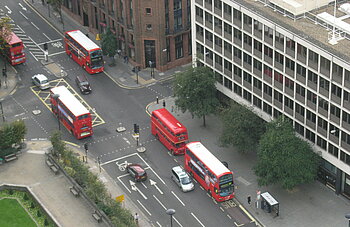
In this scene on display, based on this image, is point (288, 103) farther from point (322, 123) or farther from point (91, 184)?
point (91, 184)

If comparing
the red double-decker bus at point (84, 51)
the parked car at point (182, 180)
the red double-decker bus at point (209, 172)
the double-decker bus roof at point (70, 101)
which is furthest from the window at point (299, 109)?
the red double-decker bus at point (84, 51)

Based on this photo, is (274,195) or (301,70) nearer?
(301,70)

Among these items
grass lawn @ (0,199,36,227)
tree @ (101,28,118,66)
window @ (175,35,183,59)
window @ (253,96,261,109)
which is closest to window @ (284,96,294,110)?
window @ (253,96,261,109)

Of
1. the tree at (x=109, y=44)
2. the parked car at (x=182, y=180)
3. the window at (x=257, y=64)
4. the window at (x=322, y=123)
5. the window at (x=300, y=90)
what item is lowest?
the parked car at (x=182, y=180)

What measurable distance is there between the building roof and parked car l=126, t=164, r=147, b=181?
1215 inches

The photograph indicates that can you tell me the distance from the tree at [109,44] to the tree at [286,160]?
2034 inches

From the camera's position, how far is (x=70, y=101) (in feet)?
467

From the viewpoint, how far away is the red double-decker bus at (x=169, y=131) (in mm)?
133875

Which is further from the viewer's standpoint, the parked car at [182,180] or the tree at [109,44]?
the tree at [109,44]

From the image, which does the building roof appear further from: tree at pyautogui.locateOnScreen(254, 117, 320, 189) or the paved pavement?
the paved pavement

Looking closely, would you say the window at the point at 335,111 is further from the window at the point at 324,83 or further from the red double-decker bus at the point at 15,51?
the red double-decker bus at the point at 15,51

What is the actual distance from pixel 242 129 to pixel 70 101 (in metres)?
32.8

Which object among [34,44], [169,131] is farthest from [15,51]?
[169,131]

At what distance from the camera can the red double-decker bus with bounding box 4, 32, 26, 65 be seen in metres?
164
